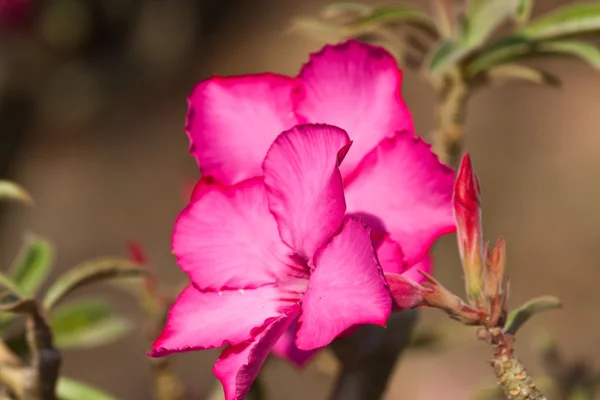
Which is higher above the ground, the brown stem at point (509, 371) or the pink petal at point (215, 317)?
the pink petal at point (215, 317)

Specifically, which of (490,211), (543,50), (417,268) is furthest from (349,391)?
(490,211)

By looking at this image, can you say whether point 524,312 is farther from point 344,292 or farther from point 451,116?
point 451,116

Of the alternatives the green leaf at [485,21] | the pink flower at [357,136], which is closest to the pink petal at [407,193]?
the pink flower at [357,136]

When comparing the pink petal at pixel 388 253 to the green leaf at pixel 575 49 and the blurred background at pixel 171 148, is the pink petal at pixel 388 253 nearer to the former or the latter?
the green leaf at pixel 575 49

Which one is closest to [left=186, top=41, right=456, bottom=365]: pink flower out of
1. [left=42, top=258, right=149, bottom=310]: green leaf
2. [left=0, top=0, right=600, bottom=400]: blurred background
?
[left=42, top=258, right=149, bottom=310]: green leaf

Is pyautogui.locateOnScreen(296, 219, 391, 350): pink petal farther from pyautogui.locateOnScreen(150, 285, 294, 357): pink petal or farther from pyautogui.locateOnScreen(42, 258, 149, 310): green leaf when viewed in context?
pyautogui.locateOnScreen(42, 258, 149, 310): green leaf

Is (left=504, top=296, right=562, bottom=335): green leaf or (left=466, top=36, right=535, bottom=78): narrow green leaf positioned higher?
(left=466, top=36, right=535, bottom=78): narrow green leaf

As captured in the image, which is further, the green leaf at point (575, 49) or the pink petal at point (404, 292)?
Result: the green leaf at point (575, 49)

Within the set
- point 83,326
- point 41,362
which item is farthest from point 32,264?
point 41,362
